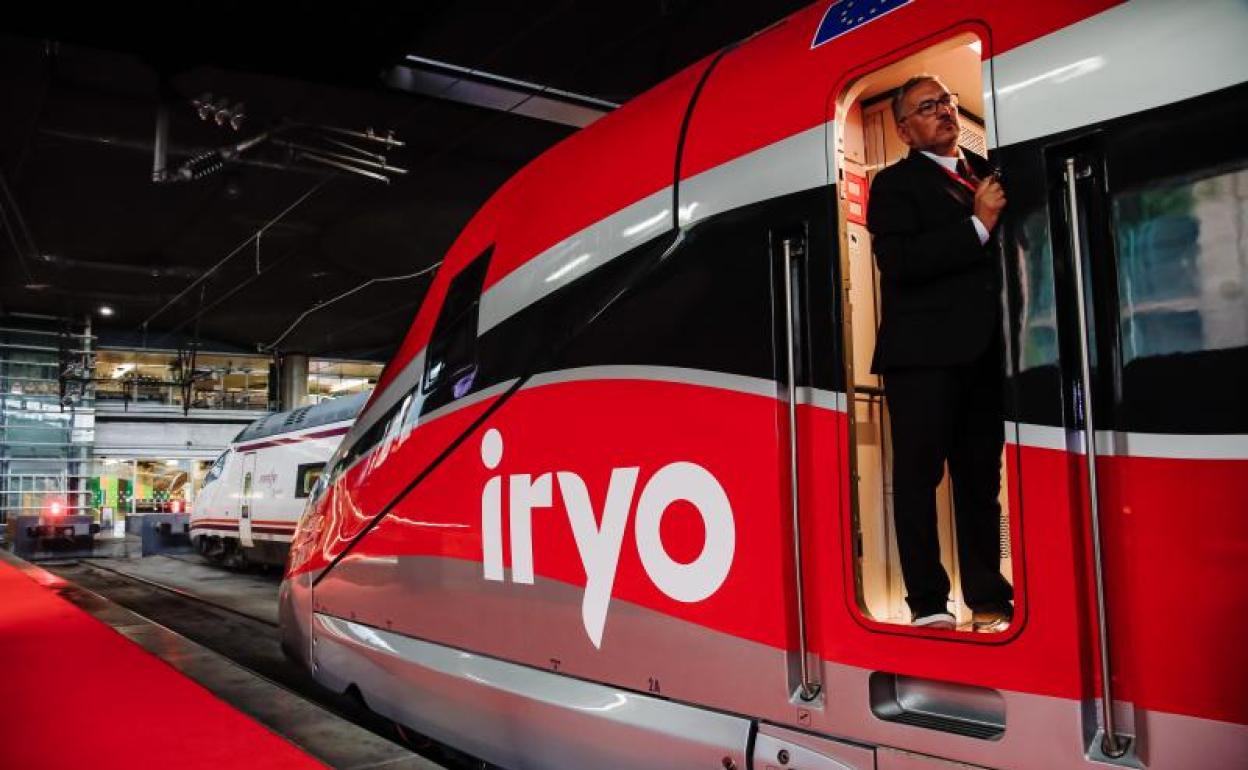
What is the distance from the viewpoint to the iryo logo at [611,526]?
275 cm

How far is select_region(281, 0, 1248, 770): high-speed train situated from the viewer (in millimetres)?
1876

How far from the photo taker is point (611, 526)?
10.1ft

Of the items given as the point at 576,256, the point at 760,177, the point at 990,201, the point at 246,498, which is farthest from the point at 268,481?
the point at 990,201

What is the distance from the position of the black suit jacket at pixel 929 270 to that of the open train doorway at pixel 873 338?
0.38ft

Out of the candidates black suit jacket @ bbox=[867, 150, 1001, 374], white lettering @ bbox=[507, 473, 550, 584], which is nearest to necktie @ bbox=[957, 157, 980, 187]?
black suit jacket @ bbox=[867, 150, 1001, 374]

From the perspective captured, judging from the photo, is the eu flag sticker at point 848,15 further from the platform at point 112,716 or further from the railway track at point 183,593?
the railway track at point 183,593

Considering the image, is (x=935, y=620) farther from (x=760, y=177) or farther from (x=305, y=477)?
(x=305, y=477)

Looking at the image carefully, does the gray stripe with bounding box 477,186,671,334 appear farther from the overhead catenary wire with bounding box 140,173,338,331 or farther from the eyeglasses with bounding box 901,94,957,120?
the overhead catenary wire with bounding box 140,173,338,331

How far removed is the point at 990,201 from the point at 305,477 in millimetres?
14852

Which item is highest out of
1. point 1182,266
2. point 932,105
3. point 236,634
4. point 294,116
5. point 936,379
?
point 294,116

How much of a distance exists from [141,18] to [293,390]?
23.6 m

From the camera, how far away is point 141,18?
889 centimetres

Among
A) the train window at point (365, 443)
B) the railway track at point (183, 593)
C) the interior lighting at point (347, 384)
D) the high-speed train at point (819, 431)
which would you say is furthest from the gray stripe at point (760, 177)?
the interior lighting at point (347, 384)

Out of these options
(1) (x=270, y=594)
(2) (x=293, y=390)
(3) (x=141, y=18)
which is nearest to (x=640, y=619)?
(3) (x=141, y=18)
